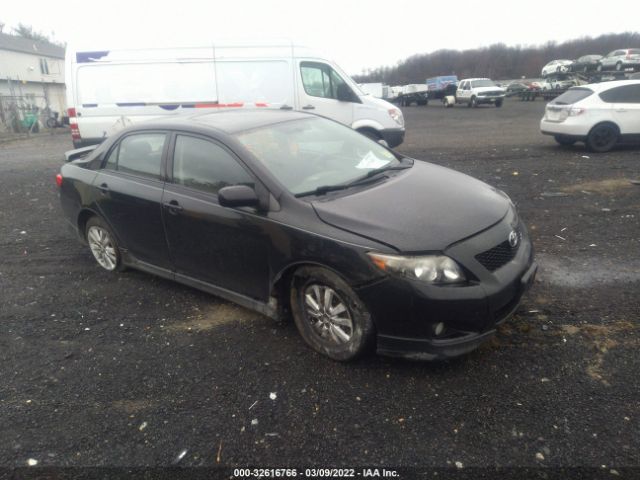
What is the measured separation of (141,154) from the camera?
440 centimetres

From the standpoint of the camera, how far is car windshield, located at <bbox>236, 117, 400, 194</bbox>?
3619 mm

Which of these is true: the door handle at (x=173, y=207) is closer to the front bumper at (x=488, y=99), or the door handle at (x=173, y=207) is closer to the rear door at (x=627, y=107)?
the rear door at (x=627, y=107)

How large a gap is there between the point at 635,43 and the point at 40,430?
8788 cm

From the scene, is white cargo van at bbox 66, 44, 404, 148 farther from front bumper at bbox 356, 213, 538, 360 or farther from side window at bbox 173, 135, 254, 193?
front bumper at bbox 356, 213, 538, 360

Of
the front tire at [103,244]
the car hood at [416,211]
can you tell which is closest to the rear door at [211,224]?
the car hood at [416,211]

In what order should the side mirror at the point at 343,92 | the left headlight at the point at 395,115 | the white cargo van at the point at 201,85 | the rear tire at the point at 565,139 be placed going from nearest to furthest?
the white cargo van at the point at 201,85, the side mirror at the point at 343,92, the left headlight at the point at 395,115, the rear tire at the point at 565,139

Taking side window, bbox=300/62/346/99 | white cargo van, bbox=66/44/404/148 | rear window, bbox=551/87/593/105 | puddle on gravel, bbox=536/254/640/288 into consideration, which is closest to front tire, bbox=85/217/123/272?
puddle on gravel, bbox=536/254/640/288

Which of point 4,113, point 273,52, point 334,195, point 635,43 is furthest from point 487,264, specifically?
point 635,43

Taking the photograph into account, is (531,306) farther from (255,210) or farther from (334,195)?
(255,210)

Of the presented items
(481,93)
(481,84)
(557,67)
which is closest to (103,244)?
(481,93)

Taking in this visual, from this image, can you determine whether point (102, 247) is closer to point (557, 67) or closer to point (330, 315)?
point (330, 315)

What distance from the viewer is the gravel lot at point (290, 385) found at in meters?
2.56

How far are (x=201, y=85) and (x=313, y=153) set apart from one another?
6.90 meters

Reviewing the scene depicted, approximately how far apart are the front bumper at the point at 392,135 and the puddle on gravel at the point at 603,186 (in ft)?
12.2
